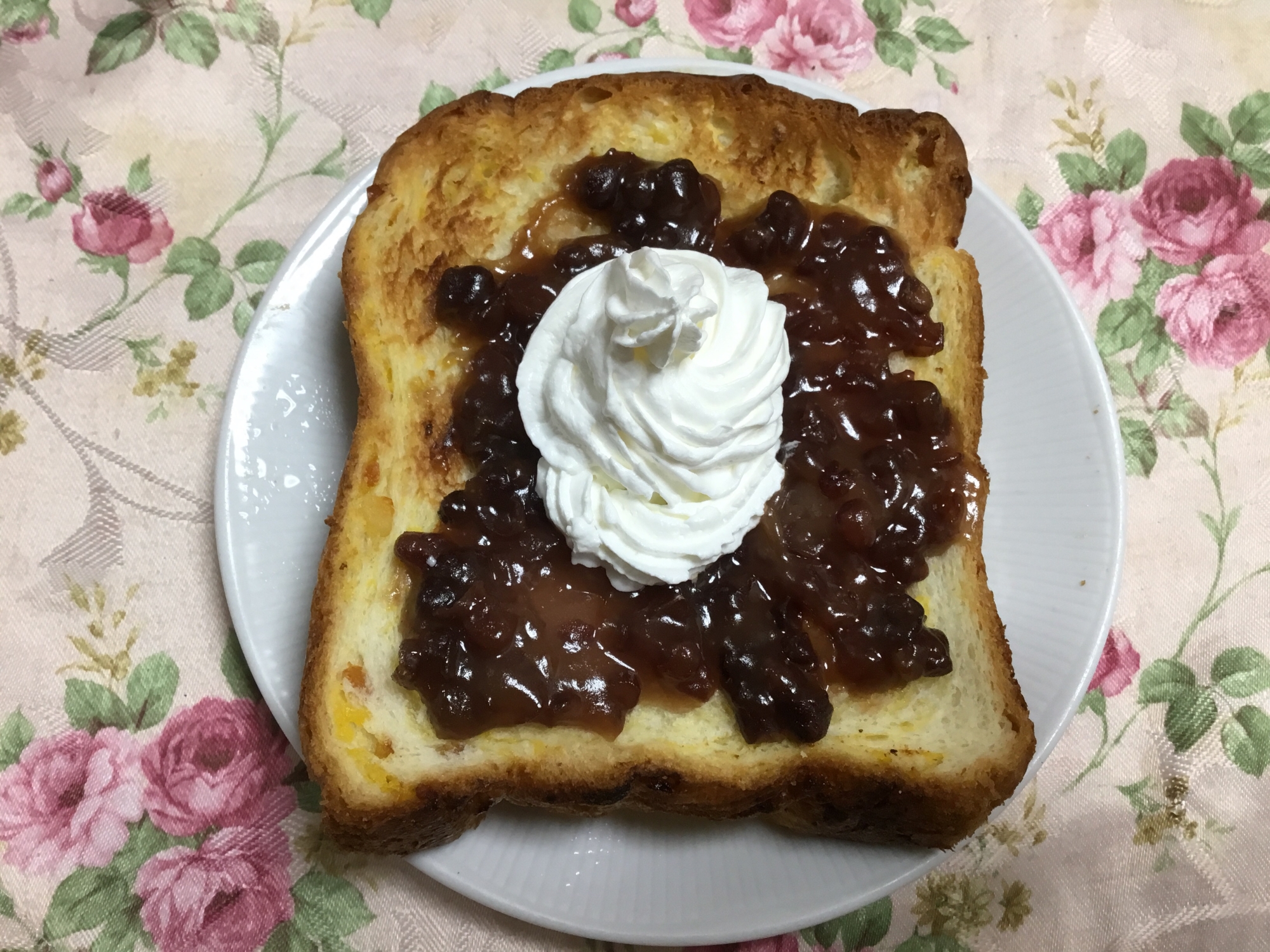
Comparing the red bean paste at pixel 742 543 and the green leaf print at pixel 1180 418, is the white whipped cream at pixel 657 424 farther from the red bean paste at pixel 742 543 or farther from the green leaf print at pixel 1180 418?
the green leaf print at pixel 1180 418

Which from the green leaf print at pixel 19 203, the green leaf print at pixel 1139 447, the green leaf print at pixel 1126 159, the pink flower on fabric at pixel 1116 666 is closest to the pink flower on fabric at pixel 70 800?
the green leaf print at pixel 19 203

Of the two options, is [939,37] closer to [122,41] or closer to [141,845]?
[122,41]

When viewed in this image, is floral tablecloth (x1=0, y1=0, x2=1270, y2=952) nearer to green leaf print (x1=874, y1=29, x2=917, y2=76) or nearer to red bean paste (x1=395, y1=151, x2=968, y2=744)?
green leaf print (x1=874, y1=29, x2=917, y2=76)

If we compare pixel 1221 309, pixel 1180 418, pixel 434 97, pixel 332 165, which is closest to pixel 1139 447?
pixel 1180 418

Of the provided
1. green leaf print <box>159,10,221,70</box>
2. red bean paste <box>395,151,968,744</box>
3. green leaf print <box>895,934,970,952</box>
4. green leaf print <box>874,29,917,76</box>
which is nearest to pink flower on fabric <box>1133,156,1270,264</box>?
green leaf print <box>874,29,917,76</box>

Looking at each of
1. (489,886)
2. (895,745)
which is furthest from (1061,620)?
(489,886)

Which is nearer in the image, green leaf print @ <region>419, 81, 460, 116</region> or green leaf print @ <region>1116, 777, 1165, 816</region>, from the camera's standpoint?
green leaf print @ <region>1116, 777, 1165, 816</region>

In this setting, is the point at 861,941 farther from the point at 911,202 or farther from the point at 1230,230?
the point at 1230,230
